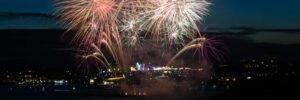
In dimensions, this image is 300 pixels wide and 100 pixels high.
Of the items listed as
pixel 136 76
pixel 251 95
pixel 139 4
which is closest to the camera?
pixel 139 4

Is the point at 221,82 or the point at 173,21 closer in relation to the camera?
the point at 173,21

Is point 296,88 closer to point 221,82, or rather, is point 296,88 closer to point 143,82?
point 143,82

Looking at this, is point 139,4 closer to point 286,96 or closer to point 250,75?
point 286,96

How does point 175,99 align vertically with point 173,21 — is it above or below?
below

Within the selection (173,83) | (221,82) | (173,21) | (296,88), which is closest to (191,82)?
(221,82)

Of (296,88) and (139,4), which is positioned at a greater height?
(139,4)

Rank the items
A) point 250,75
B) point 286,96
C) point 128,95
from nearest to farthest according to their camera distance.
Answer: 1. point 286,96
2. point 128,95
3. point 250,75

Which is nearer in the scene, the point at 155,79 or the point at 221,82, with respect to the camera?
the point at 155,79

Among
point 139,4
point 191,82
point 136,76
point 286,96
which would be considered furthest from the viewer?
point 191,82

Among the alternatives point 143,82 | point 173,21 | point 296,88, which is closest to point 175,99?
point 143,82
